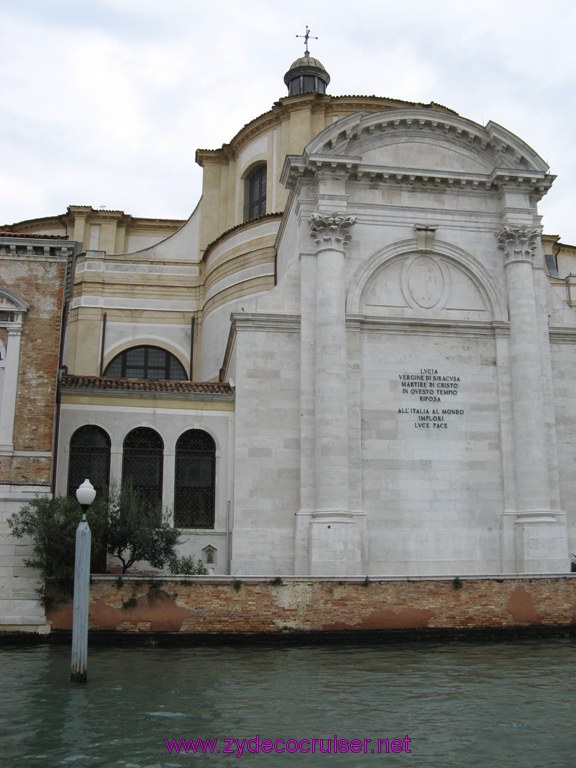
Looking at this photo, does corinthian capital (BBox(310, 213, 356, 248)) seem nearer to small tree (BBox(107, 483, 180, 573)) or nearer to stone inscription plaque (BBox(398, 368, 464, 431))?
stone inscription plaque (BBox(398, 368, 464, 431))

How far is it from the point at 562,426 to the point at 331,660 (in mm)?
12378

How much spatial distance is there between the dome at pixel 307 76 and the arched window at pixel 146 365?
13.9m

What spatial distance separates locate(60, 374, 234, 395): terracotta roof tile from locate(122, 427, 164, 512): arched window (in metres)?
1.17

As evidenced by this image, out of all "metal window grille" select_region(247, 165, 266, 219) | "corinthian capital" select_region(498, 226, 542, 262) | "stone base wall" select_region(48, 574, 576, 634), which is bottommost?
"stone base wall" select_region(48, 574, 576, 634)

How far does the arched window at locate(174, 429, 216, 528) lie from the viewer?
75.4ft

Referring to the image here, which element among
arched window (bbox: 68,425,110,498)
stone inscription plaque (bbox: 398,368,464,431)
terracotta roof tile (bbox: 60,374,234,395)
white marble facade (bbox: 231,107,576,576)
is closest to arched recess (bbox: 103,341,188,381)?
terracotta roof tile (bbox: 60,374,234,395)

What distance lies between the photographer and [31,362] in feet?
64.0

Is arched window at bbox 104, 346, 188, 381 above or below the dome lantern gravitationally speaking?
below

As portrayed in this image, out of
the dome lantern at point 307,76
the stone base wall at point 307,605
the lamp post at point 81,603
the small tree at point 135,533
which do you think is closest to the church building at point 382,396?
the small tree at point 135,533

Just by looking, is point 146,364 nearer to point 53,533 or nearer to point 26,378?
point 26,378

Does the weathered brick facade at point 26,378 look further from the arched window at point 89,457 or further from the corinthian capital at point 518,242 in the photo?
the corinthian capital at point 518,242

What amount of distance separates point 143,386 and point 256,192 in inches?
560

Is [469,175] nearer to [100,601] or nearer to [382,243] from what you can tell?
[382,243]

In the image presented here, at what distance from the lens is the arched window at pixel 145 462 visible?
22938mm
